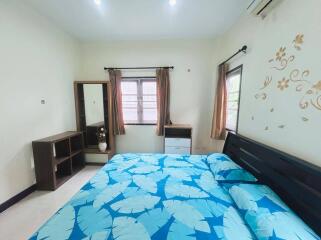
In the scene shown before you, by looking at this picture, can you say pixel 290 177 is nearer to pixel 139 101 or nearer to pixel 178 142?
pixel 178 142

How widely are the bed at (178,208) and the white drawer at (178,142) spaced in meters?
1.49

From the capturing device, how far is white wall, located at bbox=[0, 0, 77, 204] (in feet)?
6.47

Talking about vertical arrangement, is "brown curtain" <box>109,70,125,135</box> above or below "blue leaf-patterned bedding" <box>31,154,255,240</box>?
above

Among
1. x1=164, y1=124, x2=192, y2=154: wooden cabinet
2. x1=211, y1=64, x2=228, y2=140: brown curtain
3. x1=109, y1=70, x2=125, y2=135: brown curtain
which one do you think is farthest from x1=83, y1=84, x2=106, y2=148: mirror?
x1=211, y1=64, x2=228, y2=140: brown curtain

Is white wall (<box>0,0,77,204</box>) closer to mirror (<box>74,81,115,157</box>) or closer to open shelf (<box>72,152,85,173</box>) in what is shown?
mirror (<box>74,81,115,157</box>)

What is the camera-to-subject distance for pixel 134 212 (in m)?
1.14

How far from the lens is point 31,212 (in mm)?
1941

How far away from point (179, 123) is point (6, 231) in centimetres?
309

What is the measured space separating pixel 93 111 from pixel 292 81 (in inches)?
136

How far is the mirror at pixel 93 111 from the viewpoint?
3.47 metres

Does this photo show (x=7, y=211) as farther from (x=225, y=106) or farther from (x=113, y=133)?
(x=225, y=106)

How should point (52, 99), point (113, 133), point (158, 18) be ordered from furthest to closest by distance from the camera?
point (113, 133) → point (52, 99) → point (158, 18)

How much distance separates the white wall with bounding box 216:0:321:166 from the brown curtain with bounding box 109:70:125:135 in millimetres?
2472

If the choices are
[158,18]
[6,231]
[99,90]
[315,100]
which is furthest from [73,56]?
[315,100]
